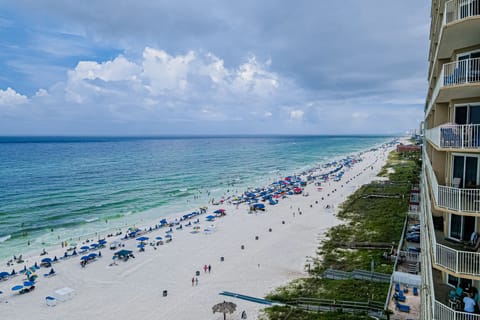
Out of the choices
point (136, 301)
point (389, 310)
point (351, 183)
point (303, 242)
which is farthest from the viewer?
point (351, 183)

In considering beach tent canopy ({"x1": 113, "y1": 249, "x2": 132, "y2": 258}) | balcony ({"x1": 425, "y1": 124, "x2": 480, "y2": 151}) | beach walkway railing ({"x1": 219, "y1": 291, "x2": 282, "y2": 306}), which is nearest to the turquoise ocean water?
beach tent canopy ({"x1": 113, "y1": 249, "x2": 132, "y2": 258})

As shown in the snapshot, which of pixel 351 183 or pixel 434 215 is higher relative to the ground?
pixel 434 215

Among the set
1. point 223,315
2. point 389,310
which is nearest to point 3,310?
point 223,315

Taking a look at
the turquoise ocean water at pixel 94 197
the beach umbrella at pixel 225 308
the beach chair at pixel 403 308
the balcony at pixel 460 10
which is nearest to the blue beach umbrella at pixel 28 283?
the turquoise ocean water at pixel 94 197

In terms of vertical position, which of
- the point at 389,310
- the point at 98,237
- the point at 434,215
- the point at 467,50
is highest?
the point at 467,50

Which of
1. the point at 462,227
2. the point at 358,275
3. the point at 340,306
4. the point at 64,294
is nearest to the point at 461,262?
the point at 462,227

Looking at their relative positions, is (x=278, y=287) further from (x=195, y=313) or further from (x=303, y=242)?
(x=303, y=242)

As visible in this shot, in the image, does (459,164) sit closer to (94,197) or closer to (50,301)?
(50,301)
